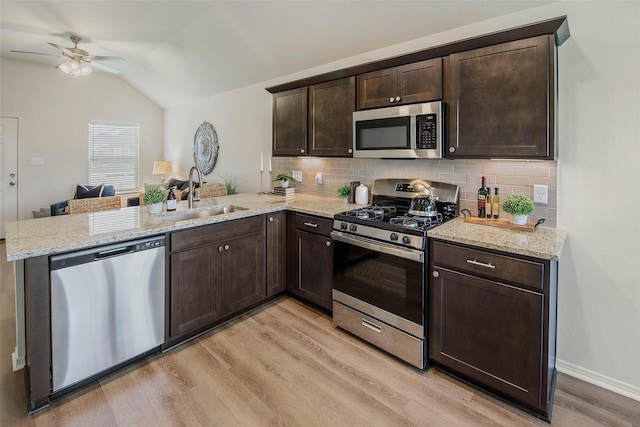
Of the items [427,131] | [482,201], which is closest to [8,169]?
[427,131]

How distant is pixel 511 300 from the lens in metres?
1.79

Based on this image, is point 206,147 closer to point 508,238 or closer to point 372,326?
point 372,326

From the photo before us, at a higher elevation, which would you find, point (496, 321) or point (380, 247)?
point (380, 247)

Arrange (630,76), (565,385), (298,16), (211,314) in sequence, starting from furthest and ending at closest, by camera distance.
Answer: (298,16), (211,314), (565,385), (630,76)

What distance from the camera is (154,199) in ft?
8.53

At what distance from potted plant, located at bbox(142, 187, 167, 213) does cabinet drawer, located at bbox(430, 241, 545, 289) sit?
2.08 m

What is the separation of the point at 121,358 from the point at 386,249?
185 cm

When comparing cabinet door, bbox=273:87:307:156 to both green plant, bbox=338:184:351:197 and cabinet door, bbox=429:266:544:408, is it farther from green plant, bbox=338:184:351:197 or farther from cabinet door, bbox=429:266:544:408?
cabinet door, bbox=429:266:544:408

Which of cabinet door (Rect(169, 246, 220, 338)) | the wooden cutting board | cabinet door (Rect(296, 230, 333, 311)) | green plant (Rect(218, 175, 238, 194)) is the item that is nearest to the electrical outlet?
the wooden cutting board

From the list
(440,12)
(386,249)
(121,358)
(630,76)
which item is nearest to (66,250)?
(121,358)

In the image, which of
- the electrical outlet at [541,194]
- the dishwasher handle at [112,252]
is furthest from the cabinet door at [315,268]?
the electrical outlet at [541,194]

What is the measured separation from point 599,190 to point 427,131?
1.10m

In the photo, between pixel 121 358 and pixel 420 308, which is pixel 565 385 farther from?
pixel 121 358

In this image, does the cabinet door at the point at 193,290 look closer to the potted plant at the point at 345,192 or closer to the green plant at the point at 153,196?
the green plant at the point at 153,196
